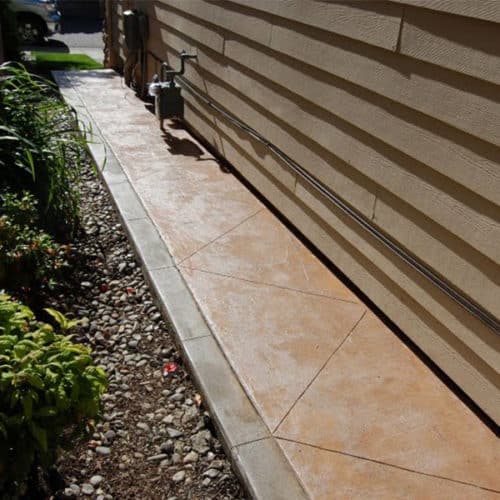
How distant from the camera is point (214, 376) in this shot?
2.57m

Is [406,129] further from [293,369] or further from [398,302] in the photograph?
[293,369]

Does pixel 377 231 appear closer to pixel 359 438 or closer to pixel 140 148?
pixel 359 438

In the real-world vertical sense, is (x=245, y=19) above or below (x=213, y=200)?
above

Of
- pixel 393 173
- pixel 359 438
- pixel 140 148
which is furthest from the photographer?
pixel 140 148

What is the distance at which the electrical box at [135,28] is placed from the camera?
6.95m

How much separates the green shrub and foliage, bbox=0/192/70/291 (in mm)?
1154

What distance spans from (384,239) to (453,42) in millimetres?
1023

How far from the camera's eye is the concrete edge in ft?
6.88

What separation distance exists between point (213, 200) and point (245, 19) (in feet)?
4.41

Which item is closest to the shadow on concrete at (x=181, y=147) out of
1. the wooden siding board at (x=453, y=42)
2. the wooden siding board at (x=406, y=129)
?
the wooden siding board at (x=406, y=129)

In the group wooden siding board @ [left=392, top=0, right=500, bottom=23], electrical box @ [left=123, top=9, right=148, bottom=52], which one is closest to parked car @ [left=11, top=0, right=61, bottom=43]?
electrical box @ [left=123, top=9, right=148, bottom=52]

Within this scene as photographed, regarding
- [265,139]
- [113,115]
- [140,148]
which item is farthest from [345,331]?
[113,115]

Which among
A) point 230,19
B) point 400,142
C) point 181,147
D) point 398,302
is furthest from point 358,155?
point 181,147

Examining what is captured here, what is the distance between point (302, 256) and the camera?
3686 mm
